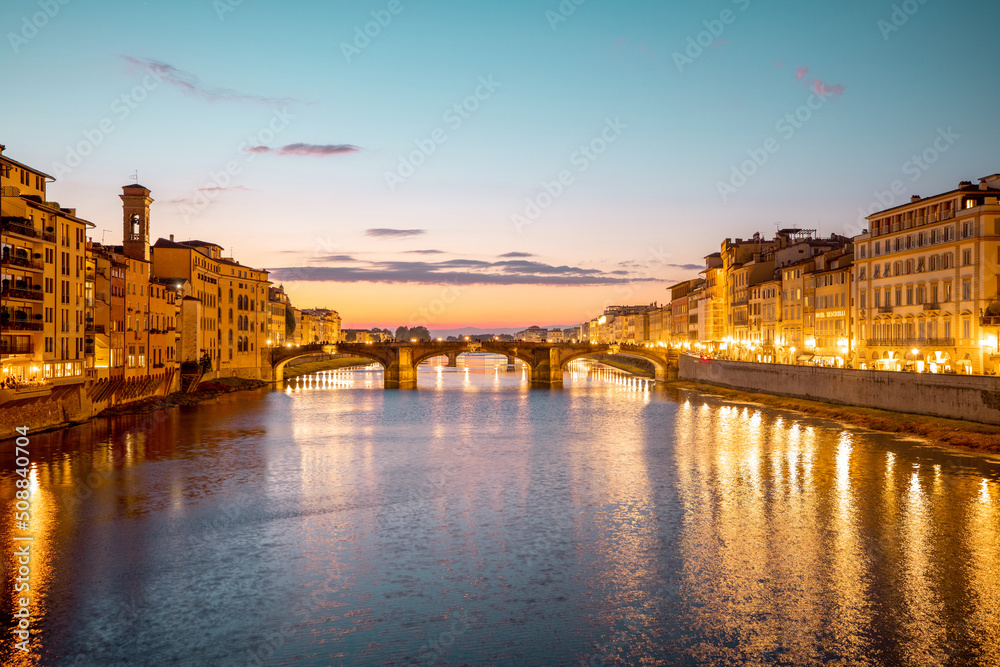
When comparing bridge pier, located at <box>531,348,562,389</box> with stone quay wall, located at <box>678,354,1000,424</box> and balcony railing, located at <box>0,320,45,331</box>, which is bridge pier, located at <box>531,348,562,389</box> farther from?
balcony railing, located at <box>0,320,45,331</box>

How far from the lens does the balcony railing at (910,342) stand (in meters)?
61.7

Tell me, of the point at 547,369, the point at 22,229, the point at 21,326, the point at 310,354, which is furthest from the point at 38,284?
the point at 547,369

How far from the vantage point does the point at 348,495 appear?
3588cm

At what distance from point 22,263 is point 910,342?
67.4 meters

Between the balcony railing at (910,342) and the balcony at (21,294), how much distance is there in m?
66.2

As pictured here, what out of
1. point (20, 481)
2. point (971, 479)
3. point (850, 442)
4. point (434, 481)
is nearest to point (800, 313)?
point (850, 442)

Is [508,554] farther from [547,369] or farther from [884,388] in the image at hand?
[547,369]

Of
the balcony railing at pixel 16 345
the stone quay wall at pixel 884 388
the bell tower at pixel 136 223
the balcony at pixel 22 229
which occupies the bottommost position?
the stone quay wall at pixel 884 388

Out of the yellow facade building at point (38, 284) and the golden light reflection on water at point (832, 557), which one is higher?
the yellow facade building at point (38, 284)

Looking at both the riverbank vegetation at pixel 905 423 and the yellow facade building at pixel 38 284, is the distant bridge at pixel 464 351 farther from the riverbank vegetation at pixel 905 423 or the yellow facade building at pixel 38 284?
the yellow facade building at pixel 38 284

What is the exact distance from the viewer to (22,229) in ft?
161

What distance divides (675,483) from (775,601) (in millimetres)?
17131

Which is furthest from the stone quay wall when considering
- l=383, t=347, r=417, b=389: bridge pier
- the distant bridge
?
l=383, t=347, r=417, b=389: bridge pier

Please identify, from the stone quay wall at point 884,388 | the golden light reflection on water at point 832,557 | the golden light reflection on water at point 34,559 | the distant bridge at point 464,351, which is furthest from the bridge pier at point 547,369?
the golden light reflection on water at point 34,559
